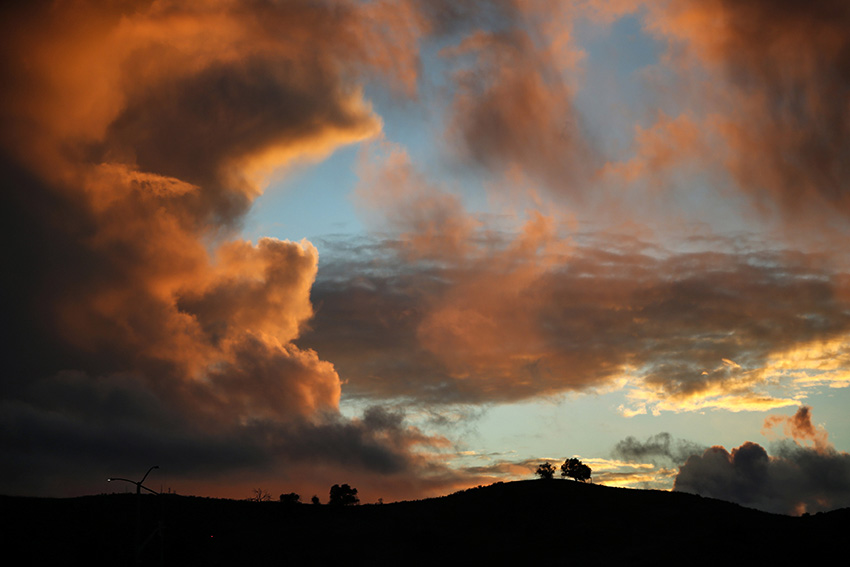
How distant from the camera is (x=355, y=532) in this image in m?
115

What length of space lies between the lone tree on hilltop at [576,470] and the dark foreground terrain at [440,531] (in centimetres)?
2323

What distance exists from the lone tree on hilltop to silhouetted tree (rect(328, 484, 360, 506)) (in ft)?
153

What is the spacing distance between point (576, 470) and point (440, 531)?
52.5 m

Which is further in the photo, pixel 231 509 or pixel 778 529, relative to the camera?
pixel 231 509

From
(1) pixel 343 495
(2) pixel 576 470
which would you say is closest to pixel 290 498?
(1) pixel 343 495

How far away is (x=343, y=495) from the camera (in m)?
150

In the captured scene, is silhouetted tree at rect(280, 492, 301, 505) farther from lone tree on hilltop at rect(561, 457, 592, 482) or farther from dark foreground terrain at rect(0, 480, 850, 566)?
lone tree on hilltop at rect(561, 457, 592, 482)

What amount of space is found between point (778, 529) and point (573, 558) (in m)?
28.6

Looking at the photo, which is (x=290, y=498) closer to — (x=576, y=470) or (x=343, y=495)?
(x=343, y=495)

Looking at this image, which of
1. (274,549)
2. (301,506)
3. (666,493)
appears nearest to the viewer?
(274,549)

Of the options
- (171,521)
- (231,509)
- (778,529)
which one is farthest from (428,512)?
(778,529)

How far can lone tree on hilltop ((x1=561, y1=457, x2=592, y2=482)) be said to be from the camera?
154500 mm

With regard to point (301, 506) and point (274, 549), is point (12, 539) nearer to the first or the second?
point (274, 549)

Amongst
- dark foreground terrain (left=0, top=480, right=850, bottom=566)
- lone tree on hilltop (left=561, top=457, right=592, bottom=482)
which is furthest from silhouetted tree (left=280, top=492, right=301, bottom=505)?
lone tree on hilltop (left=561, top=457, right=592, bottom=482)
